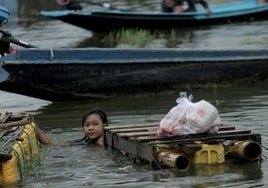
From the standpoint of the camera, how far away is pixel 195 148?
7500mm

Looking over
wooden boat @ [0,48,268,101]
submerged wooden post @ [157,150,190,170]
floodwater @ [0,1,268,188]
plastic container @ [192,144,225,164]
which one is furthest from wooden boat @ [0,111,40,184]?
wooden boat @ [0,48,268,101]

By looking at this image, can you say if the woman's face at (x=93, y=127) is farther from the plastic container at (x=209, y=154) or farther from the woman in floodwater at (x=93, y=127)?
the plastic container at (x=209, y=154)

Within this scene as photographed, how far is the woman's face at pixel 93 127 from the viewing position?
9.16 metres

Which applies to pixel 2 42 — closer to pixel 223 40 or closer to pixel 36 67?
pixel 36 67

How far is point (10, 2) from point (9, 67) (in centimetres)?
1924

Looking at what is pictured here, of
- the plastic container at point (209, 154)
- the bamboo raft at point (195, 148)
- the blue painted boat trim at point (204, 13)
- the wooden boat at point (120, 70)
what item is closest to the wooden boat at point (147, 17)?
the blue painted boat trim at point (204, 13)

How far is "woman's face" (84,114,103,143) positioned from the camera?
30.1 feet

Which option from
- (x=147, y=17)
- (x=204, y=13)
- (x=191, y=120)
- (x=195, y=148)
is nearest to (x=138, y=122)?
(x=191, y=120)

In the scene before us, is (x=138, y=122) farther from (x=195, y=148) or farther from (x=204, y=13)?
(x=204, y=13)

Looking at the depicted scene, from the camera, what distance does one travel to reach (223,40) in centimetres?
1877

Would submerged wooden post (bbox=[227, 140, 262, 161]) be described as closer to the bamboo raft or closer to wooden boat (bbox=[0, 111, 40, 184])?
the bamboo raft

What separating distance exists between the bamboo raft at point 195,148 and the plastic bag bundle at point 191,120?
74 mm

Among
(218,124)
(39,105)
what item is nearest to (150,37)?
(39,105)

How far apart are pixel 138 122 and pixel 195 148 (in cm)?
307
